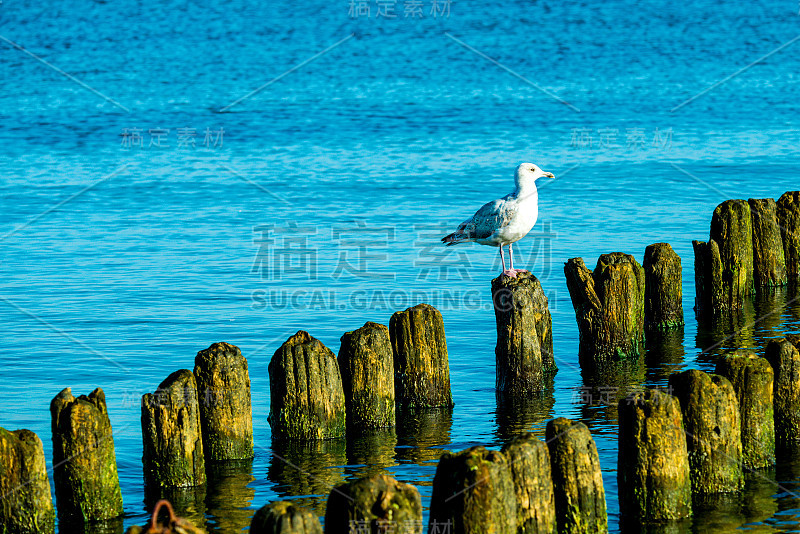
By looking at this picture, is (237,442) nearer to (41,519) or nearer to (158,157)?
(41,519)

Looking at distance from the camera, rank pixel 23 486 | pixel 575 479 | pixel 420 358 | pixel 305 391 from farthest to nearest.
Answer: pixel 420 358 → pixel 305 391 → pixel 23 486 → pixel 575 479

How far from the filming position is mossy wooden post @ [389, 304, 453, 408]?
983 centimetres

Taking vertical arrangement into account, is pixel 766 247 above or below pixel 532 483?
above

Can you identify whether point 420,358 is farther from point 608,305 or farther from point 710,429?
point 710,429

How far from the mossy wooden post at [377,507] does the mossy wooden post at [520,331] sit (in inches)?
187

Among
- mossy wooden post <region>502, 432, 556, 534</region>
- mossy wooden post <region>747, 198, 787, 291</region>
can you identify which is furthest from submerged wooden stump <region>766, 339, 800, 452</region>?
mossy wooden post <region>747, 198, 787, 291</region>

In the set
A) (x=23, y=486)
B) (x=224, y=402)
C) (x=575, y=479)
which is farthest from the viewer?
(x=224, y=402)

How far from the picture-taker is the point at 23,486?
7035 mm

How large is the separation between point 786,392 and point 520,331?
2.88 m

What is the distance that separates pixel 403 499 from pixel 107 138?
29.4m

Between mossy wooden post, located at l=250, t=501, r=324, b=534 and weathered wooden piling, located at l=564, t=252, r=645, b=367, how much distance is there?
22.1 feet

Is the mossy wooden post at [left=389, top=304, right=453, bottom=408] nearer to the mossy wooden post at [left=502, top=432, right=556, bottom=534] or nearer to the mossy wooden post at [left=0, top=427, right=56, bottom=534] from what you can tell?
the mossy wooden post at [left=502, top=432, right=556, bottom=534]

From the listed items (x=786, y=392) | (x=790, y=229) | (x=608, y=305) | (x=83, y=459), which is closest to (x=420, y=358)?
(x=608, y=305)

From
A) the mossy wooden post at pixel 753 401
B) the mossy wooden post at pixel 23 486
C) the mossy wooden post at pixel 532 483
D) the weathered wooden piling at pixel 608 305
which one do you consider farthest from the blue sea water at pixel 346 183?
the mossy wooden post at pixel 532 483
